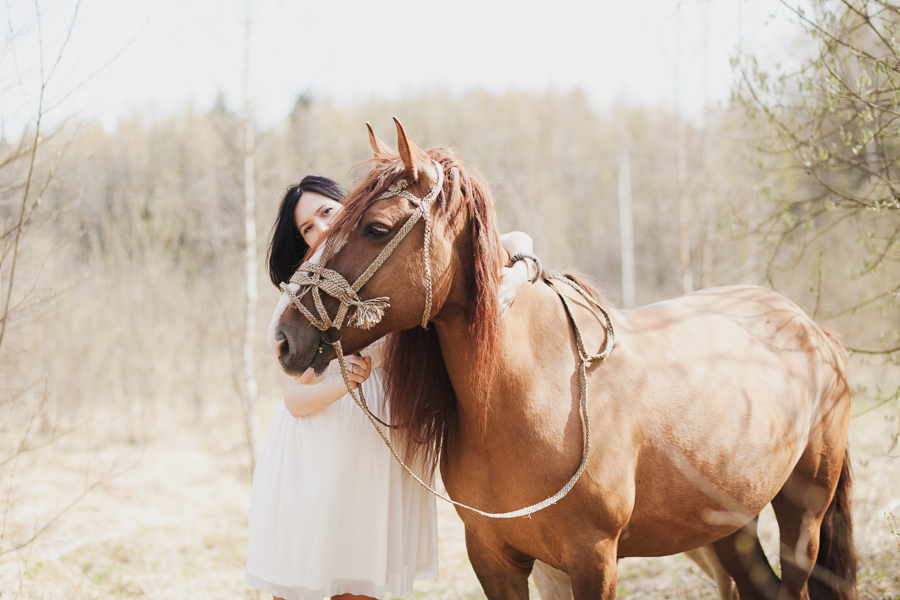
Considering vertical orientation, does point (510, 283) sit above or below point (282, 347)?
above

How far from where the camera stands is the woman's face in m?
2.33

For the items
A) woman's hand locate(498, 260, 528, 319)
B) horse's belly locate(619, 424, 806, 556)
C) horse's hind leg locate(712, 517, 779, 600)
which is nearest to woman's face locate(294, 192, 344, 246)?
woman's hand locate(498, 260, 528, 319)

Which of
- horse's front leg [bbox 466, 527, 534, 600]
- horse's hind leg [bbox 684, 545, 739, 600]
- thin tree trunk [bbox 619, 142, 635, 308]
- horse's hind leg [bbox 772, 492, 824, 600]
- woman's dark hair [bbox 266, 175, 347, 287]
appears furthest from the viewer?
thin tree trunk [bbox 619, 142, 635, 308]

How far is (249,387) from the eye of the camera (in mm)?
6402

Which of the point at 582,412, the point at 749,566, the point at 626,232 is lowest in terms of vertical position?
the point at 749,566

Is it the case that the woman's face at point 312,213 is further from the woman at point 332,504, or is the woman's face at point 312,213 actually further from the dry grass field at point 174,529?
the dry grass field at point 174,529

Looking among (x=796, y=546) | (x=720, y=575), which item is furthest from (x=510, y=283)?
(x=720, y=575)

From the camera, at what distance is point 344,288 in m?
1.58

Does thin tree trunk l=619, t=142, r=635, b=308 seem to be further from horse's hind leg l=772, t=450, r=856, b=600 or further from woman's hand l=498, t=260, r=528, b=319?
woman's hand l=498, t=260, r=528, b=319

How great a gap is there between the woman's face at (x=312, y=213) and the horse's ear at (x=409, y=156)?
662mm

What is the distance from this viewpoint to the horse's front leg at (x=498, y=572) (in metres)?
2.23

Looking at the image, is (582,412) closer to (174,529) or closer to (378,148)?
(378,148)

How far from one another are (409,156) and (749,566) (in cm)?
278

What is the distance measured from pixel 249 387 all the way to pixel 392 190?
207 inches
